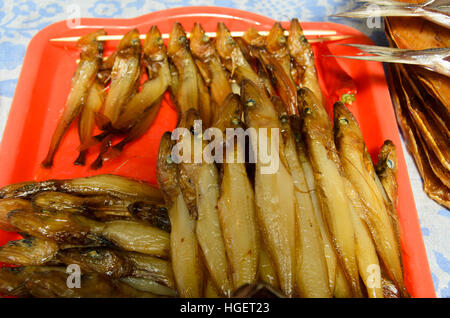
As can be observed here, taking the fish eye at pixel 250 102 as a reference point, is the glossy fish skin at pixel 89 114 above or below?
above

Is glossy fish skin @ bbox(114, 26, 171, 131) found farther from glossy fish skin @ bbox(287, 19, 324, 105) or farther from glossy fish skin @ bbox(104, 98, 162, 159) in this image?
glossy fish skin @ bbox(287, 19, 324, 105)

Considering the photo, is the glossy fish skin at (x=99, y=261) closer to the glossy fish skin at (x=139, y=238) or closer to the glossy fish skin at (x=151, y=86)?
the glossy fish skin at (x=139, y=238)

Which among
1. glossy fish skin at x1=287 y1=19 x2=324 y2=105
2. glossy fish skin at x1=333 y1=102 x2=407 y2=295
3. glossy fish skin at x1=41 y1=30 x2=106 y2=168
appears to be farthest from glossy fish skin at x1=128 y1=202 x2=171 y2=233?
glossy fish skin at x1=287 y1=19 x2=324 y2=105

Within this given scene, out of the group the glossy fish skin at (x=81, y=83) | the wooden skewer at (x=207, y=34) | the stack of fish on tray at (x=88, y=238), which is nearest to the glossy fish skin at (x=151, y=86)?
the wooden skewer at (x=207, y=34)

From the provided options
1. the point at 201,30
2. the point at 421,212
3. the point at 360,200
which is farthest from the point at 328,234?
the point at 201,30

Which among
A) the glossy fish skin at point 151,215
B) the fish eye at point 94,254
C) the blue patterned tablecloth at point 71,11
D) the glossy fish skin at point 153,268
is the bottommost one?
the glossy fish skin at point 153,268

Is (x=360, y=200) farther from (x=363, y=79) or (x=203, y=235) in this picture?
(x=363, y=79)
